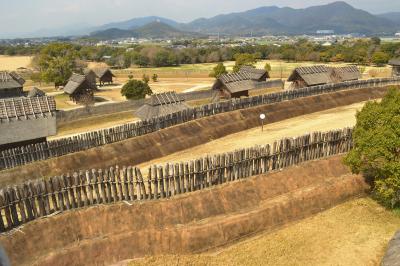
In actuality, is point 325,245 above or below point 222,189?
below

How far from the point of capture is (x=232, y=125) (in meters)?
30.7

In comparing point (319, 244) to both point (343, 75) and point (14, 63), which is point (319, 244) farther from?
point (14, 63)

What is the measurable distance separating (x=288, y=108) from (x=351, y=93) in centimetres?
1049

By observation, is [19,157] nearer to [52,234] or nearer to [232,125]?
[52,234]

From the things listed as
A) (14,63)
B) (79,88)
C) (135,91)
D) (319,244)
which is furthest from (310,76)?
(14,63)

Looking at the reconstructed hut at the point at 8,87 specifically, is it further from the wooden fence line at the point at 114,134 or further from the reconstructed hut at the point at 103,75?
the wooden fence line at the point at 114,134

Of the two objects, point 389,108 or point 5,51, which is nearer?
point 389,108

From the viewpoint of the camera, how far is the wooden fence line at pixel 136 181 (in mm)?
13773

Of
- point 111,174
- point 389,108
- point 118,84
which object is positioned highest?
point 389,108

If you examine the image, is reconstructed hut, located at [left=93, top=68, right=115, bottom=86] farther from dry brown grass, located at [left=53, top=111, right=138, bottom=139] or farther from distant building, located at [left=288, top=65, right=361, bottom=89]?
distant building, located at [left=288, top=65, right=361, bottom=89]

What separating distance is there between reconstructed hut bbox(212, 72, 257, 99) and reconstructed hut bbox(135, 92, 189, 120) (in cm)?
980

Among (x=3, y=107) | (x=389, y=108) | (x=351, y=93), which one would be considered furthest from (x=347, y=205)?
(x=351, y=93)

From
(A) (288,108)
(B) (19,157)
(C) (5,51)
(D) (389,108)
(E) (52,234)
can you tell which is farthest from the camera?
(C) (5,51)

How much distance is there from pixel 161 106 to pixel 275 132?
10.4m
